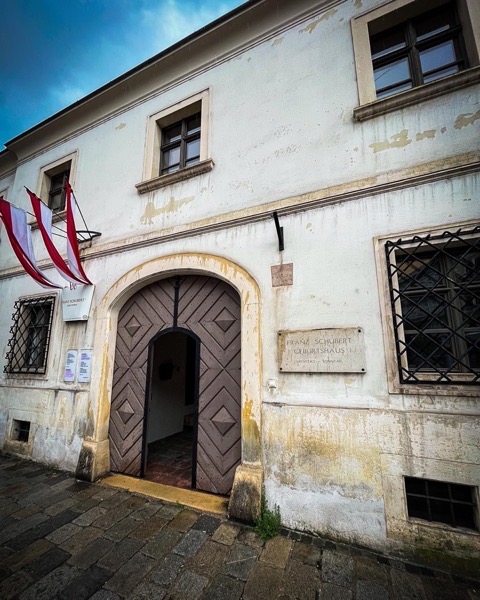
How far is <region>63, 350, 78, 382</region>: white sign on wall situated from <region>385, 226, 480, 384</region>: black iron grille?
4.80 metres

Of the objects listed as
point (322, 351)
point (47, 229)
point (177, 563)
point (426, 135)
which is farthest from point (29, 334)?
point (426, 135)

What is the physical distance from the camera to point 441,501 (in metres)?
2.48

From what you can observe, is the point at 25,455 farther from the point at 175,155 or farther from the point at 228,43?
the point at 228,43

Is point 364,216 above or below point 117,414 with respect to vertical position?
above

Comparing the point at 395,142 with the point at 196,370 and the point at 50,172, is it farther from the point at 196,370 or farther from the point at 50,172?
the point at 50,172

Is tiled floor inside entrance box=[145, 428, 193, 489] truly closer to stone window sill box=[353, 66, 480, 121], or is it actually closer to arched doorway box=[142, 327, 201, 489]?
arched doorway box=[142, 327, 201, 489]

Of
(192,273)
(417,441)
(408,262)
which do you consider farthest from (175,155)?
(417,441)

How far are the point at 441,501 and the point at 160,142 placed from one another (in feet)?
21.2

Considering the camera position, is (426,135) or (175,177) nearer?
(426,135)

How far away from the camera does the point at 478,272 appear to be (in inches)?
103

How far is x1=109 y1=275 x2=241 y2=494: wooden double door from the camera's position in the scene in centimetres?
358

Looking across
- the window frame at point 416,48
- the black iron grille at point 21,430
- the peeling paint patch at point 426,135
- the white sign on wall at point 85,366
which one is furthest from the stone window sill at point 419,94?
the black iron grille at point 21,430

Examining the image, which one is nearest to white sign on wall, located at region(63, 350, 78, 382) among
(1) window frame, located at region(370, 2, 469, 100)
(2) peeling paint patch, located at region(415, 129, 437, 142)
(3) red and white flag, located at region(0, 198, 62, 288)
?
(3) red and white flag, located at region(0, 198, 62, 288)

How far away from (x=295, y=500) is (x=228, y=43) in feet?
21.8
